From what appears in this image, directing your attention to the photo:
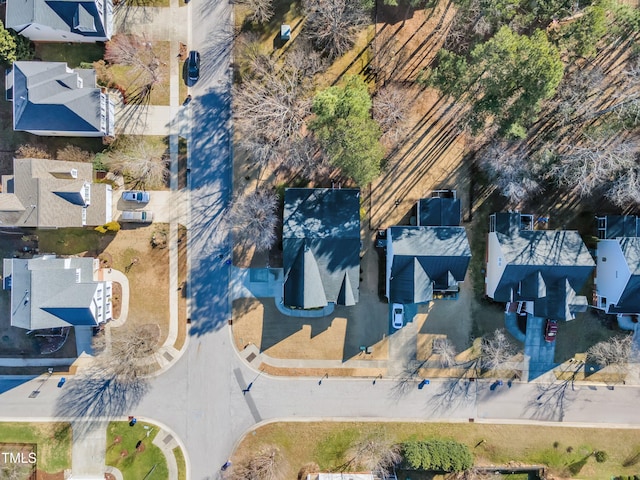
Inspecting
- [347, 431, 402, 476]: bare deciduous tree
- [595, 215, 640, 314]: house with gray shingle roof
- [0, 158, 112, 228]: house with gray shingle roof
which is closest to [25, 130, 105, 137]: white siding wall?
[0, 158, 112, 228]: house with gray shingle roof

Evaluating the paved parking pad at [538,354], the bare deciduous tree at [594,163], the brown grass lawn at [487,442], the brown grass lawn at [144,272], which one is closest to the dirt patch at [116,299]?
the brown grass lawn at [144,272]

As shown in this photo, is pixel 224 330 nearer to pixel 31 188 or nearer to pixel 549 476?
pixel 31 188

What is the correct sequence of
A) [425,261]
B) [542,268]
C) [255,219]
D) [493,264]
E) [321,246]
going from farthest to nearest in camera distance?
1. [493,264]
2. [255,219]
3. [321,246]
4. [425,261]
5. [542,268]

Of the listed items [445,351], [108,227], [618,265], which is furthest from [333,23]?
[618,265]

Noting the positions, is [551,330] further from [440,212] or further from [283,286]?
[283,286]

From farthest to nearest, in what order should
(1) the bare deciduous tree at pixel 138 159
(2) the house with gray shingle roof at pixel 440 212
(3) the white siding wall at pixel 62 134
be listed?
1. (1) the bare deciduous tree at pixel 138 159
2. (2) the house with gray shingle roof at pixel 440 212
3. (3) the white siding wall at pixel 62 134

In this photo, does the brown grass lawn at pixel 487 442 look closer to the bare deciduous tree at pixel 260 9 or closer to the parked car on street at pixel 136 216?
the parked car on street at pixel 136 216
